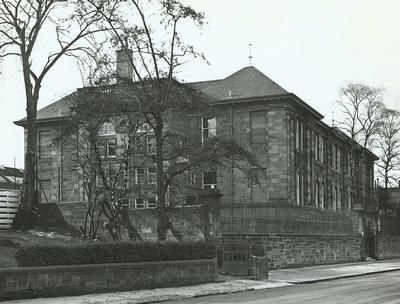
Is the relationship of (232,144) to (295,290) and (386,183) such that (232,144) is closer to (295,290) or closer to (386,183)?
(295,290)

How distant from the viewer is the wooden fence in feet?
107

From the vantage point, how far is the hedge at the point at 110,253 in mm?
17906

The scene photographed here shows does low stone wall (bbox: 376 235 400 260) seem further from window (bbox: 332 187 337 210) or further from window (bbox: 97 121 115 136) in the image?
window (bbox: 97 121 115 136)

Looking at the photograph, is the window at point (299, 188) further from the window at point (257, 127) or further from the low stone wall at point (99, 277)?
the low stone wall at point (99, 277)

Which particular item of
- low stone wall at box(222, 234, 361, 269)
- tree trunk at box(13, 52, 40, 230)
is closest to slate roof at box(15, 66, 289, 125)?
tree trunk at box(13, 52, 40, 230)

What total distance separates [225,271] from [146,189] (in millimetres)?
15978

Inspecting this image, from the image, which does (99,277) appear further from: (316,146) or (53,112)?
(316,146)

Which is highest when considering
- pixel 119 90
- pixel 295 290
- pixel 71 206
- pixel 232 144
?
pixel 119 90

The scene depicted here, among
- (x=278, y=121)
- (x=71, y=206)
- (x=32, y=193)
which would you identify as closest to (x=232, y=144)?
(x=71, y=206)

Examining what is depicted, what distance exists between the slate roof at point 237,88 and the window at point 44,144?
147cm

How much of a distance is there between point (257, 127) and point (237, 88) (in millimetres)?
4005

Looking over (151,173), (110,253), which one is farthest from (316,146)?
(110,253)

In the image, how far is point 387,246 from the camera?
166 ft

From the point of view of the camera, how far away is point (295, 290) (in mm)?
20906
